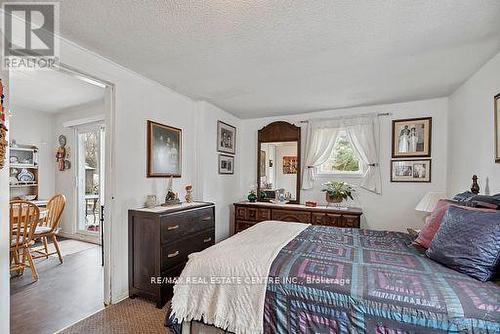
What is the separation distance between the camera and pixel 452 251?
1453 mm

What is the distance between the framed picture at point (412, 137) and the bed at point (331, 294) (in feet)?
7.00

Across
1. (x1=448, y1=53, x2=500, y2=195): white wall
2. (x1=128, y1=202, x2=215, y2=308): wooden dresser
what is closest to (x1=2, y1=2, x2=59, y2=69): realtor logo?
(x1=128, y1=202, x2=215, y2=308): wooden dresser

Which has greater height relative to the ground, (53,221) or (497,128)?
(497,128)

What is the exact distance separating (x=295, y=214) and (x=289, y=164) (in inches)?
38.8

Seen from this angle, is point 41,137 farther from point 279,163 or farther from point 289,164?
point 289,164

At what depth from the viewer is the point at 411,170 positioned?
11.5 feet

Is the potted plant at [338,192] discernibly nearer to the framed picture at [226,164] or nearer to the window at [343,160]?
the window at [343,160]

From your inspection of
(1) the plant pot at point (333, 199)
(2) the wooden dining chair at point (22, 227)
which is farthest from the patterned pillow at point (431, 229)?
(2) the wooden dining chair at point (22, 227)

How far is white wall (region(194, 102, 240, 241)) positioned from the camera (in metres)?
3.62

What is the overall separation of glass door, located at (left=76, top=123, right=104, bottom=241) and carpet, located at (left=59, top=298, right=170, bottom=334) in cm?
285

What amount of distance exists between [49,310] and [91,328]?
2.06ft

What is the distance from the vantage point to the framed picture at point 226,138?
4.01m

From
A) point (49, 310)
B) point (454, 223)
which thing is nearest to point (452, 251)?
point (454, 223)

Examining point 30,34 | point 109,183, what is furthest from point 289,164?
point 30,34
